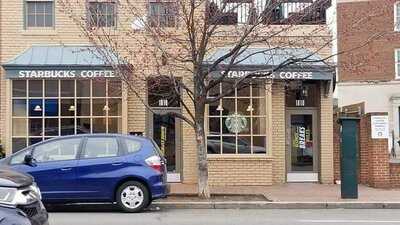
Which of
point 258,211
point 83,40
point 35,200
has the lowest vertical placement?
point 258,211

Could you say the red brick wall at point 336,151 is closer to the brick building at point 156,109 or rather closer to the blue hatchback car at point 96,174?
the brick building at point 156,109

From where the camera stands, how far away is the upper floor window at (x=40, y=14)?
61.9 feet

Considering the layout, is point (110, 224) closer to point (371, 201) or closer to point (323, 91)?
point (371, 201)

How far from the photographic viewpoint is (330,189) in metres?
17.6

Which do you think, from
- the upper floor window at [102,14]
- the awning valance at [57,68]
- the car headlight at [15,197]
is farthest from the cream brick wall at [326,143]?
the car headlight at [15,197]

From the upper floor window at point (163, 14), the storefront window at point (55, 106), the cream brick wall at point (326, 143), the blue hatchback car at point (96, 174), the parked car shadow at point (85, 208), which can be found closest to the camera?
the blue hatchback car at point (96, 174)

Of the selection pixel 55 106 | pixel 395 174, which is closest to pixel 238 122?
pixel 395 174

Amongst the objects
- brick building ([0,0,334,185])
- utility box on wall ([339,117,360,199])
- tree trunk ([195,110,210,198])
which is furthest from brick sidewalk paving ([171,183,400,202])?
tree trunk ([195,110,210,198])

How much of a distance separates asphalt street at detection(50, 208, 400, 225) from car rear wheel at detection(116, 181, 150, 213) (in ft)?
0.67

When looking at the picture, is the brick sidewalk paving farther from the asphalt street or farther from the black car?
the black car

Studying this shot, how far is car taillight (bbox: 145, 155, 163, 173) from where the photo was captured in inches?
528

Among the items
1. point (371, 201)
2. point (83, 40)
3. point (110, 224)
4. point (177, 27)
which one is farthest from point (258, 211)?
point (83, 40)

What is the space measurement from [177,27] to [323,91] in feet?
16.3

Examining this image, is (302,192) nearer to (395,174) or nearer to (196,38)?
(395,174)
